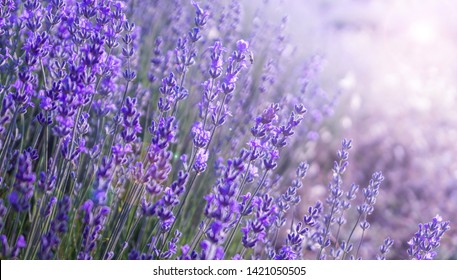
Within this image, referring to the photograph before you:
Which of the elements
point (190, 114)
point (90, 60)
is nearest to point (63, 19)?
point (90, 60)

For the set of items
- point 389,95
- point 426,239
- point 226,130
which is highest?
point 426,239

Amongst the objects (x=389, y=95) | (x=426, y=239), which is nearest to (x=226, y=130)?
(x=426, y=239)

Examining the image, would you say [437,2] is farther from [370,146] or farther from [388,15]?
[370,146]

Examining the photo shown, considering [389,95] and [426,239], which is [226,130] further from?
[389,95]

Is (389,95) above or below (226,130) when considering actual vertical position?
below
